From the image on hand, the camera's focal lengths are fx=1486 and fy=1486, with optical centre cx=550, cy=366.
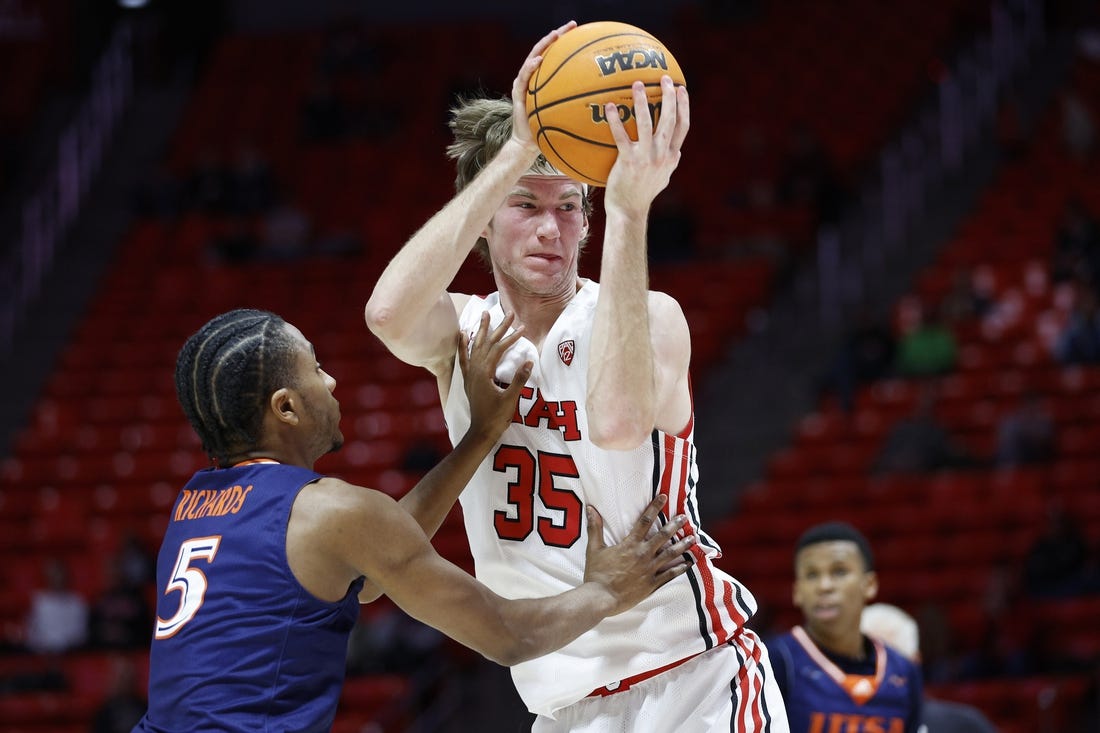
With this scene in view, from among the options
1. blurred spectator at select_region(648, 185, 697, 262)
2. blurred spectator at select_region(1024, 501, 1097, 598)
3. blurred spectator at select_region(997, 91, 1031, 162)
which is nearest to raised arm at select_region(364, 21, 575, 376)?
blurred spectator at select_region(1024, 501, 1097, 598)

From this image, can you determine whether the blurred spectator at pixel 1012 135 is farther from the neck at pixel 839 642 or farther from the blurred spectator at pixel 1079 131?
the neck at pixel 839 642

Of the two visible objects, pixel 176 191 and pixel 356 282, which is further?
pixel 176 191

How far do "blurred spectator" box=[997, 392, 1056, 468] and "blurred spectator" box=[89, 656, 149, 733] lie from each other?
21.6ft

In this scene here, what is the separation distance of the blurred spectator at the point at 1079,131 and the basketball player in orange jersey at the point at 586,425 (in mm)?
12217

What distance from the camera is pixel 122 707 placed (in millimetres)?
10008

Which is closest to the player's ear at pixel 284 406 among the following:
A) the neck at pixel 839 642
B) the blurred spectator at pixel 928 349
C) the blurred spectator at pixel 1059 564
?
the neck at pixel 839 642

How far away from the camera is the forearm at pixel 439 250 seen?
3.86 metres

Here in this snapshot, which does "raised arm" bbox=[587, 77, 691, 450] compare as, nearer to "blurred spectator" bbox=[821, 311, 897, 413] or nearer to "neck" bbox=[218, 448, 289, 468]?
"neck" bbox=[218, 448, 289, 468]

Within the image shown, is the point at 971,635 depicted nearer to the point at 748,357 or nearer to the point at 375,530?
the point at 748,357

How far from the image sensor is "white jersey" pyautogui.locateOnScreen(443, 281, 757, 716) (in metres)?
3.96

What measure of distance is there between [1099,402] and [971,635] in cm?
256

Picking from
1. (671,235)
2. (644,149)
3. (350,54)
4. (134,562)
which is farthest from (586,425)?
(350,54)

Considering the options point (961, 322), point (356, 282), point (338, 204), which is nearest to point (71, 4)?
point (338, 204)

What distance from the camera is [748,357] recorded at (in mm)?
14523
